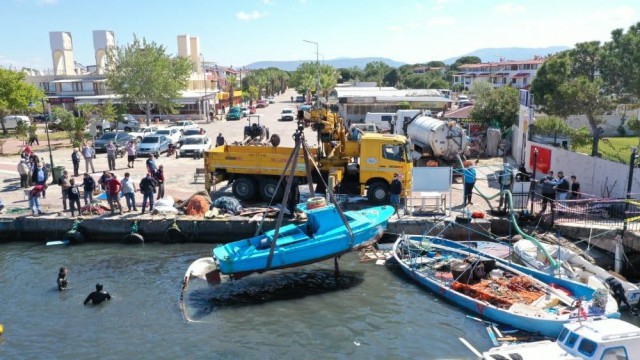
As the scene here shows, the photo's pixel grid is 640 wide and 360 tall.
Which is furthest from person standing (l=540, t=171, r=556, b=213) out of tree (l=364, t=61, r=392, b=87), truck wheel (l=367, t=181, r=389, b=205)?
tree (l=364, t=61, r=392, b=87)

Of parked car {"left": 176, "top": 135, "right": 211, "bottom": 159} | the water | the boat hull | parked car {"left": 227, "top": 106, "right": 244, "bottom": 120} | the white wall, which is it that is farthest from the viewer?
parked car {"left": 227, "top": 106, "right": 244, "bottom": 120}

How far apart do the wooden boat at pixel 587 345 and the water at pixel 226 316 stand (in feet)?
4.08

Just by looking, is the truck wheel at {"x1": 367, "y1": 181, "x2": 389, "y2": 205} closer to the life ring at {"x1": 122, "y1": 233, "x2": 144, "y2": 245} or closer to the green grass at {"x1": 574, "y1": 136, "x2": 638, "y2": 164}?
the life ring at {"x1": 122, "y1": 233, "x2": 144, "y2": 245}

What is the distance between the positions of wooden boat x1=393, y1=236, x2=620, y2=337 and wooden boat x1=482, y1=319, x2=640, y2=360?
0.75 m

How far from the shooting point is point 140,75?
151ft

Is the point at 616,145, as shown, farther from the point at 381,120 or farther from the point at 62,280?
the point at 62,280

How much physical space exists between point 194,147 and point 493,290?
21101mm

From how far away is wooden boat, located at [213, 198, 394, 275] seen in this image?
13.1 metres

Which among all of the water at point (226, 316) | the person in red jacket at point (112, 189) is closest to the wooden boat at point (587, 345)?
the water at point (226, 316)

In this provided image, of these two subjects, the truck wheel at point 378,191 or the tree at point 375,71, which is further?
the tree at point 375,71

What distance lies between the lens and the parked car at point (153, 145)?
2975 cm

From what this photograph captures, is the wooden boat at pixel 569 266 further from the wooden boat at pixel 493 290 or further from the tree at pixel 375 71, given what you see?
the tree at pixel 375 71

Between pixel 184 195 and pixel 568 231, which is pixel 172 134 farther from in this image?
pixel 568 231

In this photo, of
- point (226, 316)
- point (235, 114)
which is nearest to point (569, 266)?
point (226, 316)
